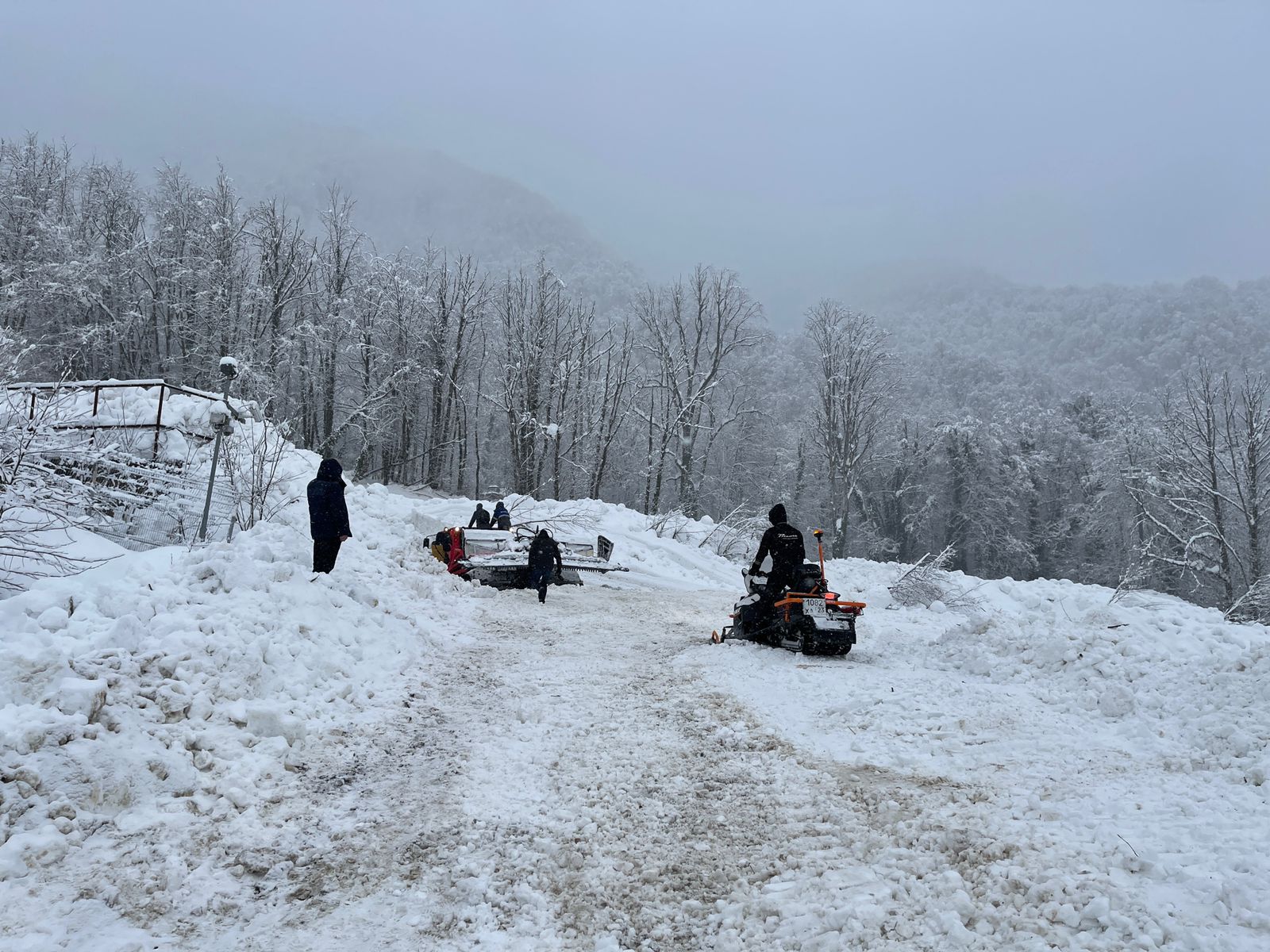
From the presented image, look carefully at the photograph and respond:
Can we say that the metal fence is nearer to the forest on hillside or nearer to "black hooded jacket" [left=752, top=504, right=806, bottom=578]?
"black hooded jacket" [left=752, top=504, right=806, bottom=578]

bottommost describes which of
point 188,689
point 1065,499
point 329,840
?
point 329,840

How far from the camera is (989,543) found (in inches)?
1650

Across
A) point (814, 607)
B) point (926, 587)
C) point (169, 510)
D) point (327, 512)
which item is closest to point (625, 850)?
point (814, 607)

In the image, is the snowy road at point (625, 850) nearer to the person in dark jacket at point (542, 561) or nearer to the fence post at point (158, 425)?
the person in dark jacket at point (542, 561)

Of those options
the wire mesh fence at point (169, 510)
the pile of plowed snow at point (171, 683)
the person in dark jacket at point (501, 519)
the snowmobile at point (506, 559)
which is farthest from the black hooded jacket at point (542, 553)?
the pile of plowed snow at point (171, 683)

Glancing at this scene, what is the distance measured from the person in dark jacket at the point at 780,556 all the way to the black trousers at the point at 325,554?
5.78 meters

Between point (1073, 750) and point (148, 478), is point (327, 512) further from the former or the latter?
point (1073, 750)

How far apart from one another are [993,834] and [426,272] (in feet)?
137

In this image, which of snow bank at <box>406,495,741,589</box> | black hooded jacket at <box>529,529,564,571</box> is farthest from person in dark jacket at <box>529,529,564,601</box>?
snow bank at <box>406,495,741,589</box>

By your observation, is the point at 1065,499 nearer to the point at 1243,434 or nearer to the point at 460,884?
the point at 1243,434

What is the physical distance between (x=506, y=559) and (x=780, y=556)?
7.26m

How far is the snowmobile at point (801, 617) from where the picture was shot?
8969mm

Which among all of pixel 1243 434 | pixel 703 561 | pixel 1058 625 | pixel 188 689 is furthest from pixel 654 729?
pixel 1243 434

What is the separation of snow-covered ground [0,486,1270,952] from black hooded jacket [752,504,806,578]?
5.74 feet
